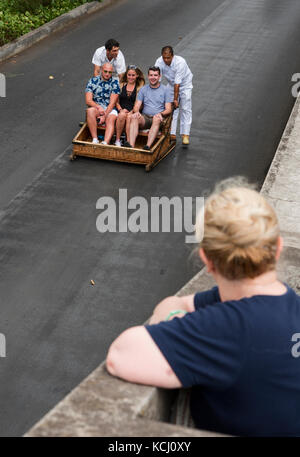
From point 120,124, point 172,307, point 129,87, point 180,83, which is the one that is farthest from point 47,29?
point 172,307

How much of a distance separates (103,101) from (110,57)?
2.90ft

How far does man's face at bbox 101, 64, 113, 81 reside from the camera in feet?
33.2

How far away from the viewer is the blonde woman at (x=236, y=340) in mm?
2160

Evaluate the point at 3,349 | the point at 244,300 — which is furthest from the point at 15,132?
the point at 244,300

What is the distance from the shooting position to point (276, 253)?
7.35 feet

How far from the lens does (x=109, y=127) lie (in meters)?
10.1

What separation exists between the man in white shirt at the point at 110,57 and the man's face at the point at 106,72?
0.47m

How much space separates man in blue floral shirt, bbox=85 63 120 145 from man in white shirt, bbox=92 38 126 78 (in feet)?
1.56

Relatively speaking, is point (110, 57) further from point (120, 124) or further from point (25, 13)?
A: point (25, 13)

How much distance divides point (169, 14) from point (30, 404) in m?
16.9

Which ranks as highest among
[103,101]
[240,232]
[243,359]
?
[240,232]

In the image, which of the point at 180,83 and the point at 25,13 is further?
the point at 25,13

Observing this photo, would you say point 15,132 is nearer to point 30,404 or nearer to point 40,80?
point 40,80

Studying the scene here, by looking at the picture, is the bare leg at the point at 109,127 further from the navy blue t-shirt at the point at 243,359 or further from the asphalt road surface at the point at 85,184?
the navy blue t-shirt at the point at 243,359
